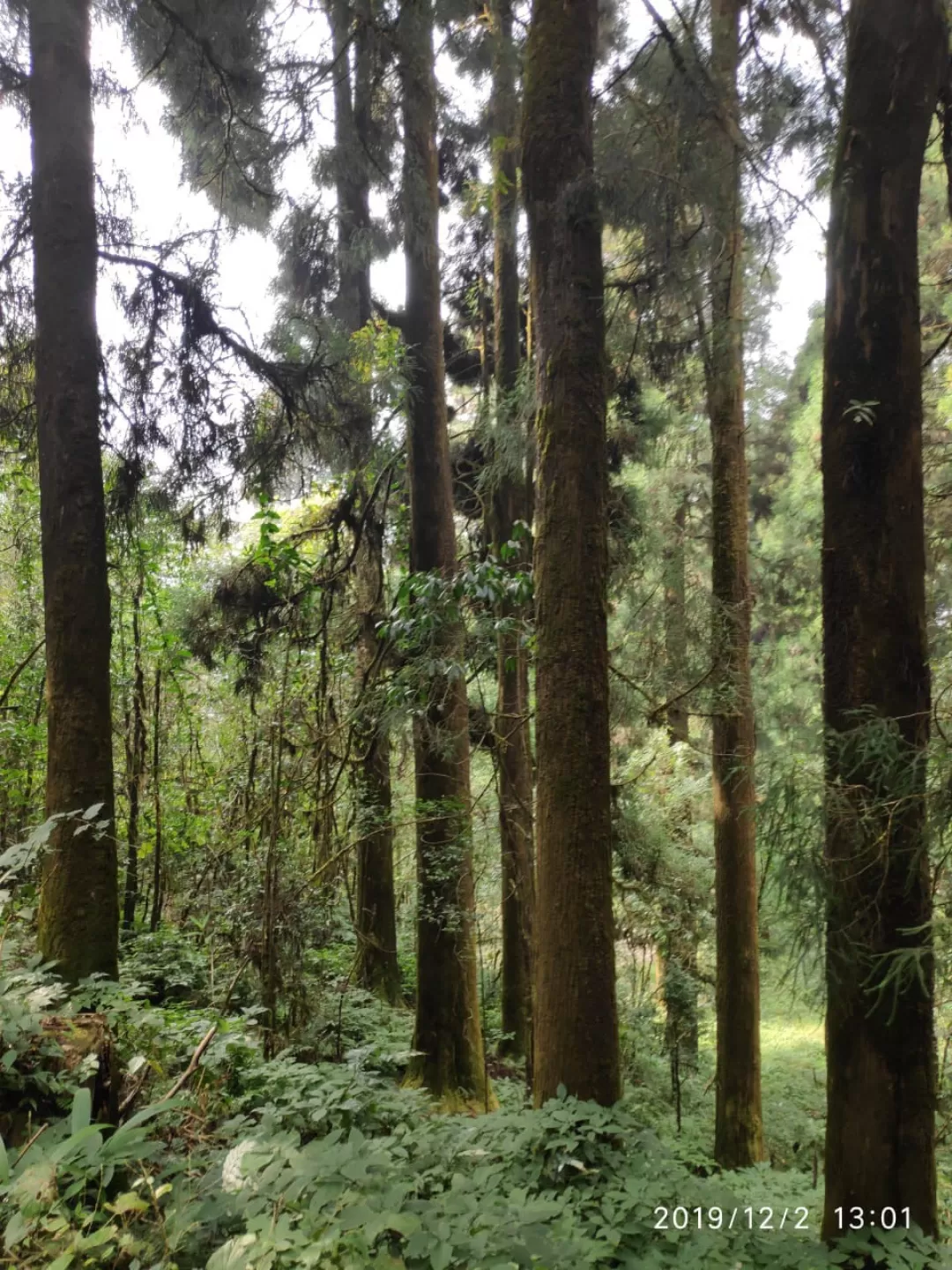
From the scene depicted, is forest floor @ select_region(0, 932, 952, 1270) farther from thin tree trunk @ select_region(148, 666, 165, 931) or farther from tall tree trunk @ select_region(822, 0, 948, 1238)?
thin tree trunk @ select_region(148, 666, 165, 931)

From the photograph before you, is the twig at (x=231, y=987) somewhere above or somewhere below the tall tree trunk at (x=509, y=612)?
below

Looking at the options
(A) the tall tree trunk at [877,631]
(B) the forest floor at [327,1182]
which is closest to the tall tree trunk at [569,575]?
(B) the forest floor at [327,1182]

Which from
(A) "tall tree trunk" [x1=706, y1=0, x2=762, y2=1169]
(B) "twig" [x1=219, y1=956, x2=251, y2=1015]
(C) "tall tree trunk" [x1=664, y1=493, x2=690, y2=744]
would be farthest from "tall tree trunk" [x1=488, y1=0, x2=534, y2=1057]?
(B) "twig" [x1=219, y1=956, x2=251, y2=1015]

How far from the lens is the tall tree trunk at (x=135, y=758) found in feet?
27.7

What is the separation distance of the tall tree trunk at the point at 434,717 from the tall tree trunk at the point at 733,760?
7.80 ft

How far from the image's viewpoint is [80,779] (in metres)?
5.25

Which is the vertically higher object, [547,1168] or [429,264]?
[429,264]

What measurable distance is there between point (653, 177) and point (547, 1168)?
5433 millimetres

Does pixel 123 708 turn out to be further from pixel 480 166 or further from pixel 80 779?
pixel 480 166

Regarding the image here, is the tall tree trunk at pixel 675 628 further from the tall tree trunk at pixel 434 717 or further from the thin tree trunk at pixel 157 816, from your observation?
the thin tree trunk at pixel 157 816

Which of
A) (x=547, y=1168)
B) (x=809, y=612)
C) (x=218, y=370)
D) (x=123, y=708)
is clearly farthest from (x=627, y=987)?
(x=218, y=370)

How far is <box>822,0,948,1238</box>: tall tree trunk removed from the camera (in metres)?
3.21

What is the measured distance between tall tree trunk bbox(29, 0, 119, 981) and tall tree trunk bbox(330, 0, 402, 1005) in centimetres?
202

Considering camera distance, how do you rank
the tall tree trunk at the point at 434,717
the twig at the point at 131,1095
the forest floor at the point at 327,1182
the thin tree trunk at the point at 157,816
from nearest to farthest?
the forest floor at the point at 327,1182, the twig at the point at 131,1095, the tall tree trunk at the point at 434,717, the thin tree trunk at the point at 157,816
